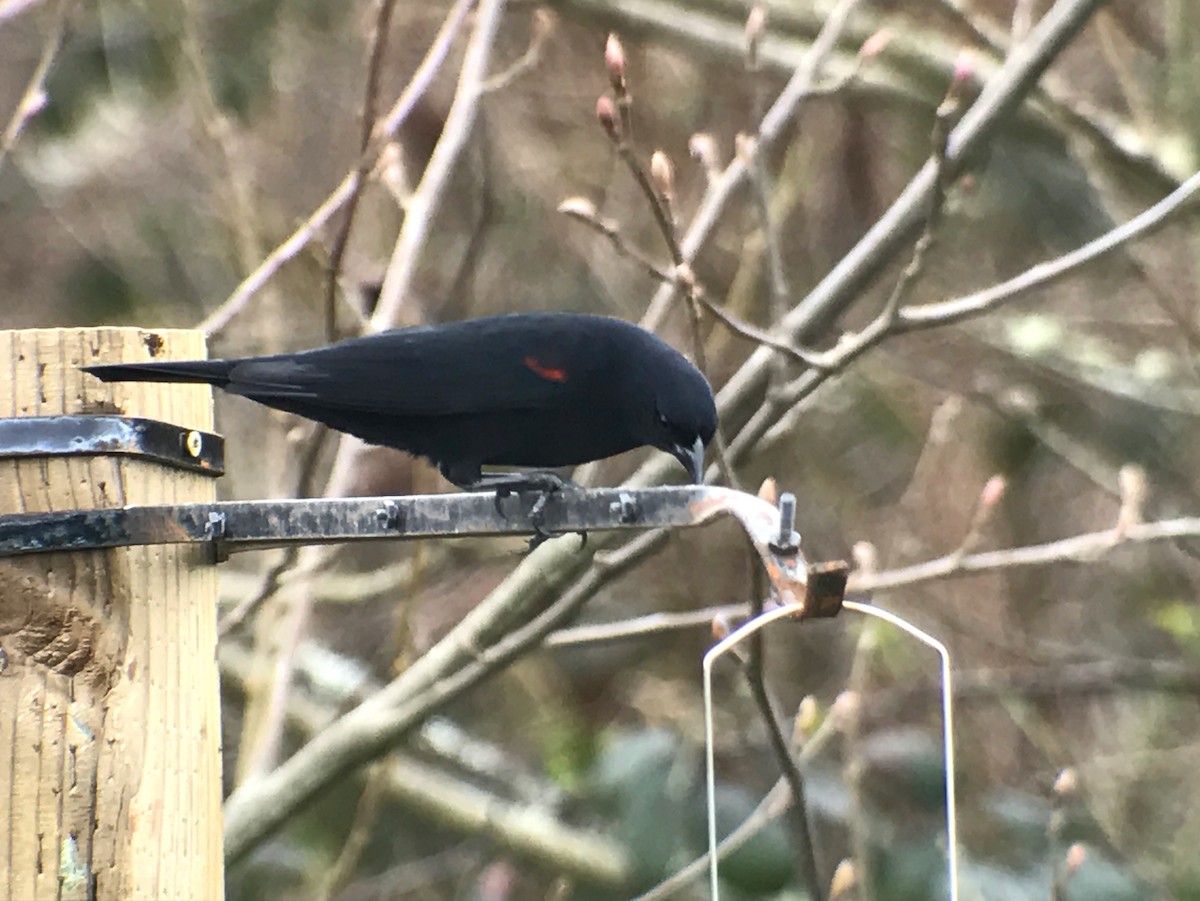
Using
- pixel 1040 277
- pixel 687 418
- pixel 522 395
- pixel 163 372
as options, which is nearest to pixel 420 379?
pixel 522 395

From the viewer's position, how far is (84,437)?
1643mm

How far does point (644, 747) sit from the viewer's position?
4.44m

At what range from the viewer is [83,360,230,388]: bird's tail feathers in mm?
1656

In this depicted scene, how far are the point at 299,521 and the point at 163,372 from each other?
245 mm

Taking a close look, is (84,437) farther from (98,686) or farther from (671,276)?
(671,276)

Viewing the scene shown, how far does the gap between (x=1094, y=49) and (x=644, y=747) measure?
3112 millimetres

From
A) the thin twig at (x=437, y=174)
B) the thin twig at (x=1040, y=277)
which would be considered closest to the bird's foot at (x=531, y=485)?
the thin twig at (x=1040, y=277)

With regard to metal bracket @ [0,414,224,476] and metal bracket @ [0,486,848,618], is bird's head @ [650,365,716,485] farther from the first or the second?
metal bracket @ [0,414,224,476]

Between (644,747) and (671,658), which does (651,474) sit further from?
(671,658)

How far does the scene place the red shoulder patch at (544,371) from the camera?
241cm

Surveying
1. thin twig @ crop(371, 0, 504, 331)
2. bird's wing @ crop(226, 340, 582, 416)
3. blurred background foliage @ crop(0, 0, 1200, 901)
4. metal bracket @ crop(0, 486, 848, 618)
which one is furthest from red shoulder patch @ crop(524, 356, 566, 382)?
blurred background foliage @ crop(0, 0, 1200, 901)

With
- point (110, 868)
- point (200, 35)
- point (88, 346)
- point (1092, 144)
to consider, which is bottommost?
point (110, 868)

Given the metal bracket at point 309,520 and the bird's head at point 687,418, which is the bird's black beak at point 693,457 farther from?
the metal bracket at point 309,520

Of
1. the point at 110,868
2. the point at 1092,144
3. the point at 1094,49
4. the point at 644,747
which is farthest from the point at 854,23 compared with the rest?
the point at 110,868
